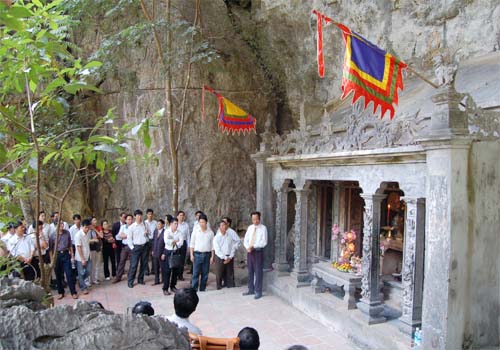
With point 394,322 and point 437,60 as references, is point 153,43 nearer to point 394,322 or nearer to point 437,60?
point 437,60

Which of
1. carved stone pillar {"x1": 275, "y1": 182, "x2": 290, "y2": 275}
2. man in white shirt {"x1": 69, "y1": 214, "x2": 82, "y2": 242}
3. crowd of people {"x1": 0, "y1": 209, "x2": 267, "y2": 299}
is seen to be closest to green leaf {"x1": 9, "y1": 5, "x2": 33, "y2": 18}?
crowd of people {"x1": 0, "y1": 209, "x2": 267, "y2": 299}

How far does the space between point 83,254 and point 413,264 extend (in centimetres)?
691

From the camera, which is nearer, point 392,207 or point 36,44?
point 36,44

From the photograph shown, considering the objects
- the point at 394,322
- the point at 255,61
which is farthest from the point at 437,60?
the point at 255,61

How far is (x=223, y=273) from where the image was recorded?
9.59 metres

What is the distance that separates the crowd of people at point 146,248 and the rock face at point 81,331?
7.24 metres

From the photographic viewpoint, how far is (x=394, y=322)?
6195 mm

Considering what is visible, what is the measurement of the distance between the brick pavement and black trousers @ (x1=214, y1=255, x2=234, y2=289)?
0.22 m

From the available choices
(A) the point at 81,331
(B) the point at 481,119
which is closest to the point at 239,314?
(B) the point at 481,119

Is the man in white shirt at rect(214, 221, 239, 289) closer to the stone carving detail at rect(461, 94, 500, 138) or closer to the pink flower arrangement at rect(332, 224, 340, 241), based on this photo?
the pink flower arrangement at rect(332, 224, 340, 241)

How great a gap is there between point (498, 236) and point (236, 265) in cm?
846

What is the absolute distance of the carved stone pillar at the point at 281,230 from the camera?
30.5 feet

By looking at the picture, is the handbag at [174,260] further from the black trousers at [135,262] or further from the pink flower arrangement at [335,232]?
the pink flower arrangement at [335,232]

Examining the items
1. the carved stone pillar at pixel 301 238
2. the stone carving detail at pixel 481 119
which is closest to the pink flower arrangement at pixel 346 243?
the carved stone pillar at pixel 301 238
